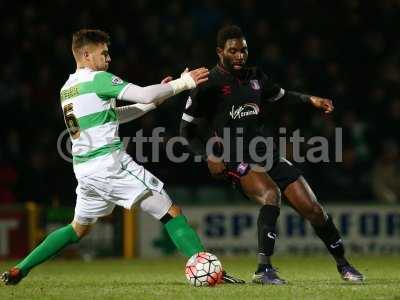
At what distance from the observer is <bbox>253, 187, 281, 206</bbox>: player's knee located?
8.05m

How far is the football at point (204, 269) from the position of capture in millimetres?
7400

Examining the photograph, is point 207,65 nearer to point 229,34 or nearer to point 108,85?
point 229,34

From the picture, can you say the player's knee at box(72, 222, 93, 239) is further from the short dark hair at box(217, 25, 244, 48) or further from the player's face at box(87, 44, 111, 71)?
the short dark hair at box(217, 25, 244, 48)

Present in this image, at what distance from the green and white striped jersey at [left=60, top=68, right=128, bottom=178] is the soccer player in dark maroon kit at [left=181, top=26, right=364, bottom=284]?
1.06 metres

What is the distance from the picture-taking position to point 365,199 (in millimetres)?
14789

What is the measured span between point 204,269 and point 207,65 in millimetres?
8566

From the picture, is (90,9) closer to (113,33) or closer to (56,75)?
(113,33)

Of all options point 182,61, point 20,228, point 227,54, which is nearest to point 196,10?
point 182,61

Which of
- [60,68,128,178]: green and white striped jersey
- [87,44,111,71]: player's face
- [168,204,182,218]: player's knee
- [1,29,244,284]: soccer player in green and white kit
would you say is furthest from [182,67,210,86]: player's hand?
[168,204,182,218]: player's knee

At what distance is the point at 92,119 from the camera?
7535mm

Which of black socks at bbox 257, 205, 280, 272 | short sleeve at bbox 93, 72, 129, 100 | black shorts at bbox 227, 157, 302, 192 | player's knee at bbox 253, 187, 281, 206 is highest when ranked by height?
short sleeve at bbox 93, 72, 129, 100

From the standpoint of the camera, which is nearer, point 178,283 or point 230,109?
point 230,109

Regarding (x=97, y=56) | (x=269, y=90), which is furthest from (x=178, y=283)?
(x=97, y=56)

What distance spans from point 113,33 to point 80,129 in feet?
29.0
